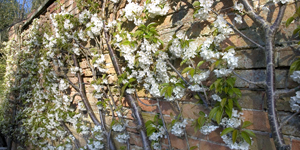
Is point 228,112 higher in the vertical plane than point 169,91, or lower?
lower

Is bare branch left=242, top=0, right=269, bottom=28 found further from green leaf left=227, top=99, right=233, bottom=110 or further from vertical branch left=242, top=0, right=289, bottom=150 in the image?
green leaf left=227, top=99, right=233, bottom=110

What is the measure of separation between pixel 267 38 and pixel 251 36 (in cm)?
11

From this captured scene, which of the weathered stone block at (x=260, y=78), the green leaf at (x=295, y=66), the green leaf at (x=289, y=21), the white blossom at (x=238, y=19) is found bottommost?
the weathered stone block at (x=260, y=78)

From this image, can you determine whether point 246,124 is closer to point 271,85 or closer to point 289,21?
point 271,85

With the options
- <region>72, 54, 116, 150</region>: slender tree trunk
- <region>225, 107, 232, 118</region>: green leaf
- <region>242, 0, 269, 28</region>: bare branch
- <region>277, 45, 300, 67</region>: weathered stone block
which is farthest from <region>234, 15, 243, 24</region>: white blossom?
<region>72, 54, 116, 150</region>: slender tree trunk

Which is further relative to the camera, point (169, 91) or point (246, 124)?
point (169, 91)

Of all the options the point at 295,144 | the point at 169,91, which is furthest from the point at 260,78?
the point at 169,91

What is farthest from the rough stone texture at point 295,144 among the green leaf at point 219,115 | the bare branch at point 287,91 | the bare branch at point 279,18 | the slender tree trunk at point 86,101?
the slender tree trunk at point 86,101

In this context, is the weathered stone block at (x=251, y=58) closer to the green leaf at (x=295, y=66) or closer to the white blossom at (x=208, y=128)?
the green leaf at (x=295, y=66)

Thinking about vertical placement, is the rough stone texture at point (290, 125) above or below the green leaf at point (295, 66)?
below

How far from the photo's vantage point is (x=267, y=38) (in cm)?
101

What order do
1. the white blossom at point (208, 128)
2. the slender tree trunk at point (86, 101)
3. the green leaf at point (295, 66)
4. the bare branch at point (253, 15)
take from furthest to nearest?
the slender tree trunk at point (86, 101) < the white blossom at point (208, 128) < the bare branch at point (253, 15) < the green leaf at point (295, 66)

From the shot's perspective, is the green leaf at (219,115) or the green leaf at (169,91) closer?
the green leaf at (219,115)

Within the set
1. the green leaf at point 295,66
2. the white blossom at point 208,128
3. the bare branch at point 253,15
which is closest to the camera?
the green leaf at point 295,66
